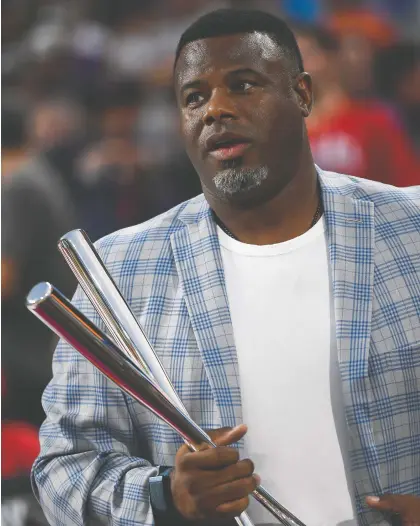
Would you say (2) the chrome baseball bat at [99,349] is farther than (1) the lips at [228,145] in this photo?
No

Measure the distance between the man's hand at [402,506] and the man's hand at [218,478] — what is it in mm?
139

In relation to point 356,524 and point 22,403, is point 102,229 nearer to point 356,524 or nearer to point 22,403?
point 22,403

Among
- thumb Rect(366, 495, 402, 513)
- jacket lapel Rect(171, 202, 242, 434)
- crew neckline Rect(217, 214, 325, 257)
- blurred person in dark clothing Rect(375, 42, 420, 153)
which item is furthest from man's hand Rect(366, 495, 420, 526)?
blurred person in dark clothing Rect(375, 42, 420, 153)

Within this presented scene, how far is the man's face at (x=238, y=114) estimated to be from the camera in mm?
835

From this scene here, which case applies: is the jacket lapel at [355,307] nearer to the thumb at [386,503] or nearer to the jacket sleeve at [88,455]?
the thumb at [386,503]

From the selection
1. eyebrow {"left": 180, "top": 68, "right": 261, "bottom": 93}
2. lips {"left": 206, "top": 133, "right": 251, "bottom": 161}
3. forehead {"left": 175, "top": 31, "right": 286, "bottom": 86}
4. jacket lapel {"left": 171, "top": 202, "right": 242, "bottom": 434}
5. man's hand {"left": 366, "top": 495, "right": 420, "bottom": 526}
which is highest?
forehead {"left": 175, "top": 31, "right": 286, "bottom": 86}

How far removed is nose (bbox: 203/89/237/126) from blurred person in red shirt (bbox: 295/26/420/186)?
2.00ft

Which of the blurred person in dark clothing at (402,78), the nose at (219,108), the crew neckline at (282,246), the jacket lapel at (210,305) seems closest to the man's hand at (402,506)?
the jacket lapel at (210,305)

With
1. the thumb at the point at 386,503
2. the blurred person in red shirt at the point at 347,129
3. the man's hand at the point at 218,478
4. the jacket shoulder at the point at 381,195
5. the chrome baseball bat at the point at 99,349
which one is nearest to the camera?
the chrome baseball bat at the point at 99,349

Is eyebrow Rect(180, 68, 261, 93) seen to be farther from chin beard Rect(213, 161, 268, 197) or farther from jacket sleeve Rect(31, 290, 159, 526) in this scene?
jacket sleeve Rect(31, 290, 159, 526)

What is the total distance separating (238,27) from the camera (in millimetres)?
856

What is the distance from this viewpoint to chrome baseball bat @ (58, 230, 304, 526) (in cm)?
71

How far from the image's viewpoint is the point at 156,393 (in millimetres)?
644

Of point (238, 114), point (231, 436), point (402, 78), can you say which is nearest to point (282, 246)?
point (238, 114)
